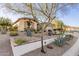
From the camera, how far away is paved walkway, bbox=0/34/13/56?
61.7 inches

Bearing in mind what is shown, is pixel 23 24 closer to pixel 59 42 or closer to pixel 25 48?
pixel 25 48

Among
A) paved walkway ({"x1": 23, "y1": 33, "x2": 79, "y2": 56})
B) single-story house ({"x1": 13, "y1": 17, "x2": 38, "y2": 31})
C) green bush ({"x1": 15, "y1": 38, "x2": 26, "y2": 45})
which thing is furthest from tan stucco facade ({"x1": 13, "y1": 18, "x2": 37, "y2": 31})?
paved walkway ({"x1": 23, "y1": 33, "x2": 79, "y2": 56})

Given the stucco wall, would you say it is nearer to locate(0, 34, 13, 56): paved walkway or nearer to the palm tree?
locate(0, 34, 13, 56): paved walkway

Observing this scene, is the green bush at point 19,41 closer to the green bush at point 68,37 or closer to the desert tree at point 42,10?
the desert tree at point 42,10

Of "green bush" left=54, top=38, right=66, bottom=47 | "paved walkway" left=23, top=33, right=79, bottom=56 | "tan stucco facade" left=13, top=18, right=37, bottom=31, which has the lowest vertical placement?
"paved walkway" left=23, top=33, right=79, bottom=56

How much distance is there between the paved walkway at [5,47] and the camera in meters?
1.57

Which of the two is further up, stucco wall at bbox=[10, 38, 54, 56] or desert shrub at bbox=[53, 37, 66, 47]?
desert shrub at bbox=[53, 37, 66, 47]

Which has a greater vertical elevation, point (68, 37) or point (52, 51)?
point (68, 37)

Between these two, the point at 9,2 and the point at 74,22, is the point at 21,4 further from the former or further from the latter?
the point at 74,22

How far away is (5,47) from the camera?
1575 mm

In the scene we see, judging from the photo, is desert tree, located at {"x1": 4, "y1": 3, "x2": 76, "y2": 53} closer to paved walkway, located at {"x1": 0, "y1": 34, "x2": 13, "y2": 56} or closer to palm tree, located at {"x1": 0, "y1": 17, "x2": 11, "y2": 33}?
palm tree, located at {"x1": 0, "y1": 17, "x2": 11, "y2": 33}

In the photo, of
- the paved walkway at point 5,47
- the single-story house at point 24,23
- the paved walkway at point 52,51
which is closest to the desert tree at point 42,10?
the single-story house at point 24,23

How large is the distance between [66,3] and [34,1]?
1.13 ft

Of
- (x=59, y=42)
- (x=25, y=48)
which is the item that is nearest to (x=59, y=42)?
(x=59, y=42)
